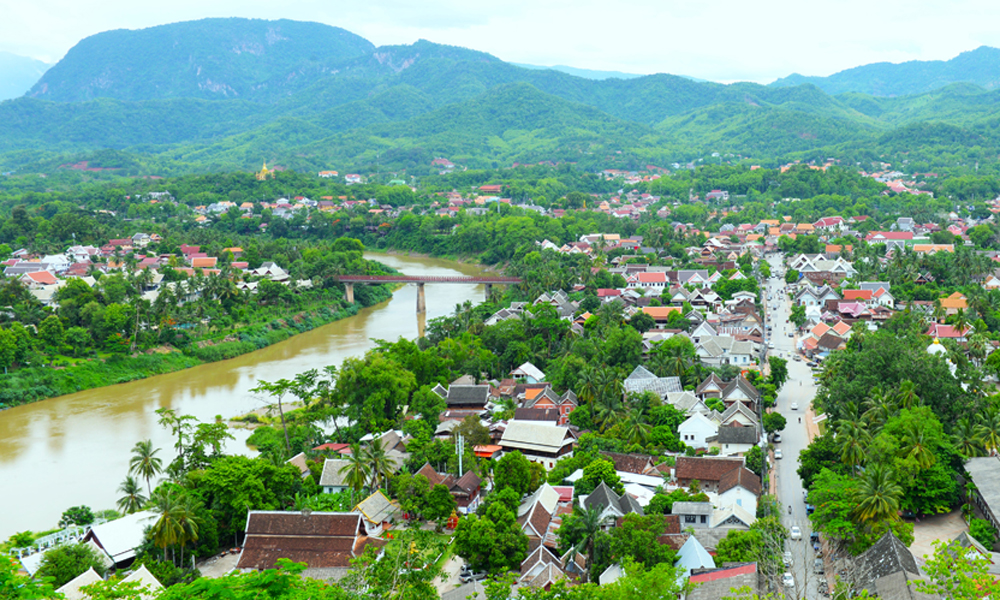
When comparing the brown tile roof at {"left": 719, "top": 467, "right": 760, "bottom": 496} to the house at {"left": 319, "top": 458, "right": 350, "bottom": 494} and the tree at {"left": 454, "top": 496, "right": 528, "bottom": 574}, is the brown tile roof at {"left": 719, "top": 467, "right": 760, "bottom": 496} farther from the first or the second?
the house at {"left": 319, "top": 458, "right": 350, "bottom": 494}

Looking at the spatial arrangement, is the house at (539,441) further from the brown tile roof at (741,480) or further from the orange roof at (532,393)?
the brown tile roof at (741,480)

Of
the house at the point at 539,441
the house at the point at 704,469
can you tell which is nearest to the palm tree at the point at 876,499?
the house at the point at 704,469

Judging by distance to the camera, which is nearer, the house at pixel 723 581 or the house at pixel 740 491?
the house at pixel 723 581

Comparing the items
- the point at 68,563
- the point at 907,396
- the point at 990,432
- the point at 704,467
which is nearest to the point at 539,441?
the point at 704,467

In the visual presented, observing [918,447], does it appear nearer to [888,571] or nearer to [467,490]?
[888,571]

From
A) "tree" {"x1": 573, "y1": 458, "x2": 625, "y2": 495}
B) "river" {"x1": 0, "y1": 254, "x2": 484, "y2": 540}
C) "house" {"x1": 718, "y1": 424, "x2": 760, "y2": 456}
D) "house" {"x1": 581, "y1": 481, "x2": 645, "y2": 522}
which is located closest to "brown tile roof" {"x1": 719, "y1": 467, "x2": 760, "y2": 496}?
"house" {"x1": 581, "y1": 481, "x2": 645, "y2": 522}

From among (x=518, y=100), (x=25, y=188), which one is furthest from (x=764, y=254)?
(x=518, y=100)

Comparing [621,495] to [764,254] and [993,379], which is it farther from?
[764,254]
